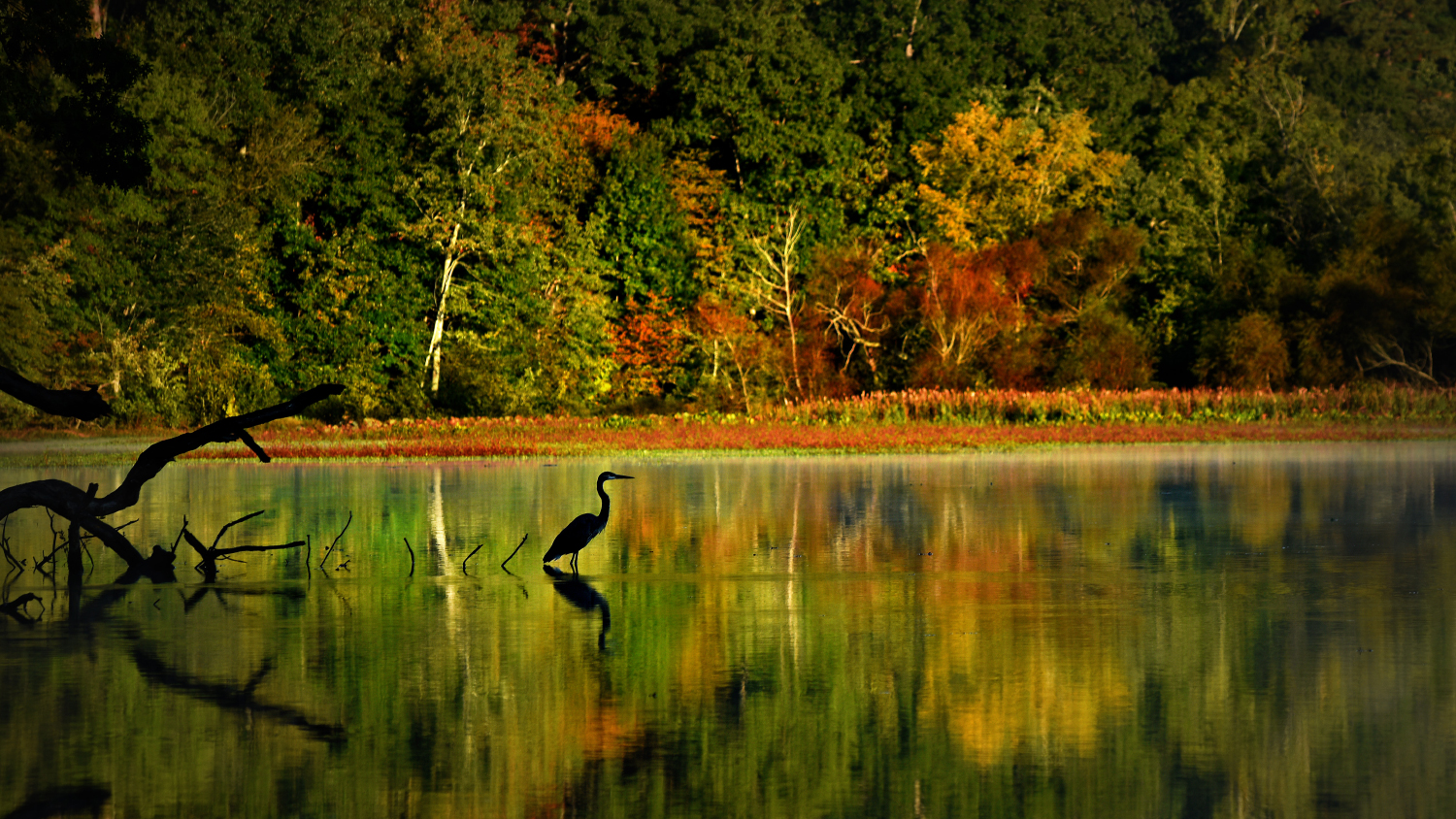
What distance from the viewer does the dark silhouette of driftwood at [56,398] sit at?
1342cm

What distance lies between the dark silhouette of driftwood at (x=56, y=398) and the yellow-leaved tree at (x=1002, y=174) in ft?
160

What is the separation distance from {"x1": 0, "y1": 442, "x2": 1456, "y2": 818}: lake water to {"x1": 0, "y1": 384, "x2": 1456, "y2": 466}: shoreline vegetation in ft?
61.8

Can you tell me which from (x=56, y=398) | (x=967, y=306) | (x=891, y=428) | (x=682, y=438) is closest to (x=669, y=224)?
(x=967, y=306)

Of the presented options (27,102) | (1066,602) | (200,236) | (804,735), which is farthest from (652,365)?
(804,735)

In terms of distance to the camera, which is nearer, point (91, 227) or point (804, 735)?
point (804, 735)

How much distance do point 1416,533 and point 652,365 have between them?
1666 inches

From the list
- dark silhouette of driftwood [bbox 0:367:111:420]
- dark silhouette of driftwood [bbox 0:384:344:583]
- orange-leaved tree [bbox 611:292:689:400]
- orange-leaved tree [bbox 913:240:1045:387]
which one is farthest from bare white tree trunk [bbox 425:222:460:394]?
dark silhouette of driftwood [bbox 0:367:111:420]

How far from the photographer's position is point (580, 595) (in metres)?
14.6

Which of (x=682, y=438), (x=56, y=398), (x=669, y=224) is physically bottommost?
(x=682, y=438)

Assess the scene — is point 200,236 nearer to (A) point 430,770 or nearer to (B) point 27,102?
(B) point 27,102

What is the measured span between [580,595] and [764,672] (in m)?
4.09

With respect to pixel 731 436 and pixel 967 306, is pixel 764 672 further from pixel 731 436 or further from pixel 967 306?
pixel 967 306

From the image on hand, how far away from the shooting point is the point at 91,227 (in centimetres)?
5197

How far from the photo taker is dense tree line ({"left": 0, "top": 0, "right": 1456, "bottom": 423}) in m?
51.7
